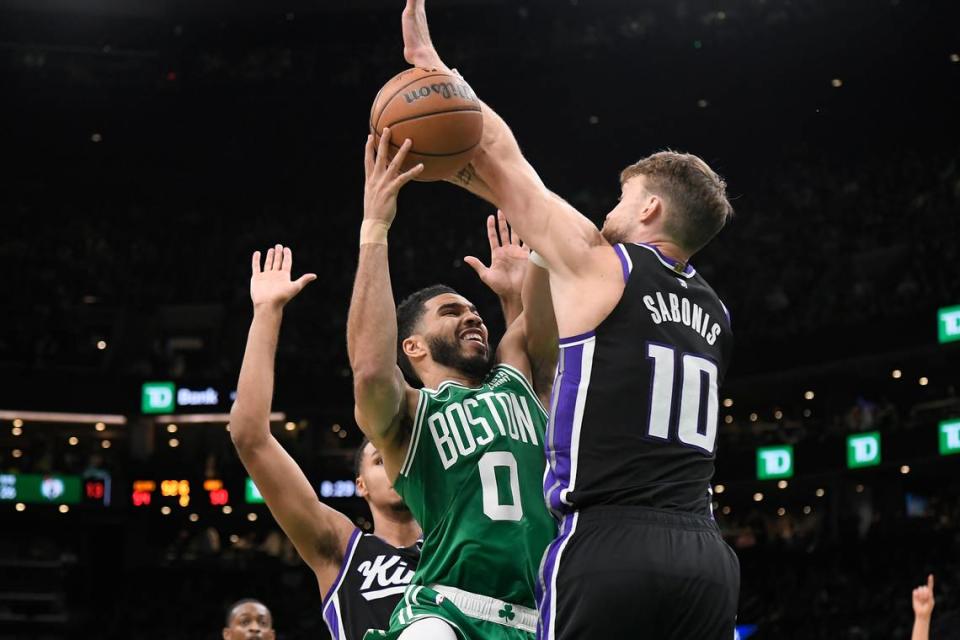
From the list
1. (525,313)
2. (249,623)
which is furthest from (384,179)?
(249,623)

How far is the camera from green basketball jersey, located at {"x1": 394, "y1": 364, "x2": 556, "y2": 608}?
4.17 m

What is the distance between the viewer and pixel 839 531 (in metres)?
27.1

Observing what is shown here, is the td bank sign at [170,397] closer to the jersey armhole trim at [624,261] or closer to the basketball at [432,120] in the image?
the basketball at [432,120]

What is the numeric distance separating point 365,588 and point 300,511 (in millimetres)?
386

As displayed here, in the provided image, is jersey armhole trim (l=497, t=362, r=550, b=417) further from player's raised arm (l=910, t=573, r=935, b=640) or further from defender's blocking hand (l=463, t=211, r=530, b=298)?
player's raised arm (l=910, t=573, r=935, b=640)

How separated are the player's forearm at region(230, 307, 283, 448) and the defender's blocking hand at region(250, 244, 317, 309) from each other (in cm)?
4

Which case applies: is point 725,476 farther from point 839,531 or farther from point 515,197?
point 515,197

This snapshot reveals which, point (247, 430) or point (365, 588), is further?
point (365, 588)

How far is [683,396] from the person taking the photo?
3.63 metres

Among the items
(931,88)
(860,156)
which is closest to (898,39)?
(931,88)

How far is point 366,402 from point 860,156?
95.0 ft

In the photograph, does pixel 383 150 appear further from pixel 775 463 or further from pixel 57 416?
pixel 57 416

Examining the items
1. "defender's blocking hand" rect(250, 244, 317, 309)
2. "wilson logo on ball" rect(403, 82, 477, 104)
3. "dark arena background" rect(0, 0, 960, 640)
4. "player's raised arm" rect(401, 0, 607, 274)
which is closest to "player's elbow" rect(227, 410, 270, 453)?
"defender's blocking hand" rect(250, 244, 317, 309)

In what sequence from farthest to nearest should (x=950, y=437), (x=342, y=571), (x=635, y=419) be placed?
(x=950, y=437)
(x=342, y=571)
(x=635, y=419)
